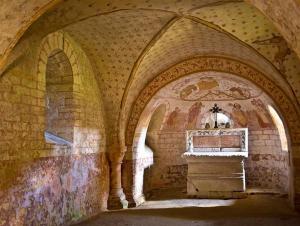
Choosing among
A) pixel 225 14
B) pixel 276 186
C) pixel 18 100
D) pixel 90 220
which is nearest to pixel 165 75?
pixel 225 14

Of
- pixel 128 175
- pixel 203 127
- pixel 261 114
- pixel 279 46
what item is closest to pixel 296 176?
pixel 279 46

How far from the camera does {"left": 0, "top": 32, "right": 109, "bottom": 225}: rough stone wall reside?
521 cm

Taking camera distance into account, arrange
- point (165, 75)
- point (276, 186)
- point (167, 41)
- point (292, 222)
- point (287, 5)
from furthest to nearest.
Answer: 1. point (276, 186)
2. point (165, 75)
3. point (167, 41)
4. point (292, 222)
5. point (287, 5)

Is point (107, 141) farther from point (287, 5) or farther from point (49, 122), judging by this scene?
point (287, 5)

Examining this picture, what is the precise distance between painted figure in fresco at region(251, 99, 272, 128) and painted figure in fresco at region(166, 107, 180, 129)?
272 centimetres

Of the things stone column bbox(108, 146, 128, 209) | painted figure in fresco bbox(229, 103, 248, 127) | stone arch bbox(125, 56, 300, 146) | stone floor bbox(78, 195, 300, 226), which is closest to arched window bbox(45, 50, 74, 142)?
stone floor bbox(78, 195, 300, 226)

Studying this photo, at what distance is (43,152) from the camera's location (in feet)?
20.0

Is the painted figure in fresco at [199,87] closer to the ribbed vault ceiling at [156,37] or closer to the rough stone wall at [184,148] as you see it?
the rough stone wall at [184,148]

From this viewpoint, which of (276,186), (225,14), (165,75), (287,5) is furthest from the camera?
(276,186)

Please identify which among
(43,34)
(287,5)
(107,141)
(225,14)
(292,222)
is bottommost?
(292,222)

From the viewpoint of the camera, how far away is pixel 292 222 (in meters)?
7.15

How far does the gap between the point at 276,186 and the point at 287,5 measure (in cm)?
982

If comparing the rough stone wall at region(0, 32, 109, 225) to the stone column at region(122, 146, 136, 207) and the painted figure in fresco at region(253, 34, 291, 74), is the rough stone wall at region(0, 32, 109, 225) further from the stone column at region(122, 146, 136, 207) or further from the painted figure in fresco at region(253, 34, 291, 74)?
the painted figure in fresco at region(253, 34, 291, 74)

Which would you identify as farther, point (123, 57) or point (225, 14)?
point (123, 57)
